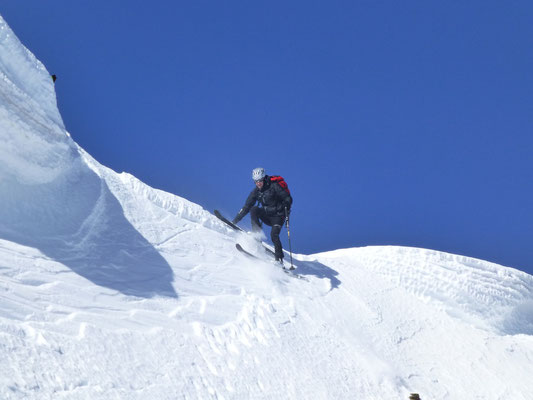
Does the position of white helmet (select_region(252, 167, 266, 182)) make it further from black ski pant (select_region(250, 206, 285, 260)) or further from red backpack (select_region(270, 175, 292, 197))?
black ski pant (select_region(250, 206, 285, 260))

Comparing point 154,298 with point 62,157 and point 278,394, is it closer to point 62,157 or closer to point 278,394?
point 278,394

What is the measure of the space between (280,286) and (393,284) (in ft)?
13.7

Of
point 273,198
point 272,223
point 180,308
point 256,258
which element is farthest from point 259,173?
point 180,308

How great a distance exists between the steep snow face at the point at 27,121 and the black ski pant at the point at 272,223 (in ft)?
17.0

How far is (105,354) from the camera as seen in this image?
280 inches

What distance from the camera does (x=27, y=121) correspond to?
10.1m

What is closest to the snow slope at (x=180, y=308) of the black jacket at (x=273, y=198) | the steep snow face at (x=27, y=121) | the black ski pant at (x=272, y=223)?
the steep snow face at (x=27, y=121)

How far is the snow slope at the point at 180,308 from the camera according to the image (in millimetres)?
7172

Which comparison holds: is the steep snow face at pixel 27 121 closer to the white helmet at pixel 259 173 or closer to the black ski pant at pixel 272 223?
the white helmet at pixel 259 173

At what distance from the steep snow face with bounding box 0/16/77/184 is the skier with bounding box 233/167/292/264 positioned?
499 cm

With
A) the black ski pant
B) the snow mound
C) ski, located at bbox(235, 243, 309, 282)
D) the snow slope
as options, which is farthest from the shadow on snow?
the snow mound

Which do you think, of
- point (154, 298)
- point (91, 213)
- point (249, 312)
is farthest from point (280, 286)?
point (91, 213)

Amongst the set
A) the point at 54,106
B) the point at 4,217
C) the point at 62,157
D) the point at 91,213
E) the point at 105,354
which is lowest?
the point at 105,354

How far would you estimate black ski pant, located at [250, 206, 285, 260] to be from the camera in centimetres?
1363
